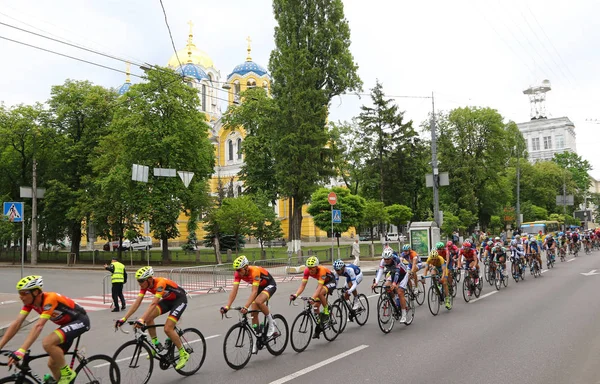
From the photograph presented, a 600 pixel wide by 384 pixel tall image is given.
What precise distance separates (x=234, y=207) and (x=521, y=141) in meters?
47.8

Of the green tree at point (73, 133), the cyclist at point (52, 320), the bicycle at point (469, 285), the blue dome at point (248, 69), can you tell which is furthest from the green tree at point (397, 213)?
the blue dome at point (248, 69)

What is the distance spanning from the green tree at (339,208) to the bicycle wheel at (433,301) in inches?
813

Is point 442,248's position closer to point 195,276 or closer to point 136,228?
point 195,276

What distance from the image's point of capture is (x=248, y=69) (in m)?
69.8

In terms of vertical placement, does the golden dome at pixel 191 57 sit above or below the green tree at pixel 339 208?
above

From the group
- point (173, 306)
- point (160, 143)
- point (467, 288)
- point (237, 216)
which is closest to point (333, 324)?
point (173, 306)

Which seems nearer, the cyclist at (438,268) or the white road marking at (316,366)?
the white road marking at (316,366)

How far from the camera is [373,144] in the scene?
50.8 metres

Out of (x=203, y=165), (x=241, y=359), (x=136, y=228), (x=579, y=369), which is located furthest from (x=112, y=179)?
(x=579, y=369)

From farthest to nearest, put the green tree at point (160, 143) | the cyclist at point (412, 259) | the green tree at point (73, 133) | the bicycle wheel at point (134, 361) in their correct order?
the green tree at point (73, 133), the green tree at point (160, 143), the cyclist at point (412, 259), the bicycle wheel at point (134, 361)

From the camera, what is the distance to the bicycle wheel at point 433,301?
11812 mm

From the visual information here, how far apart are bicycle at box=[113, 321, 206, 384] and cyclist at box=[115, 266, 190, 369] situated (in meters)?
0.11

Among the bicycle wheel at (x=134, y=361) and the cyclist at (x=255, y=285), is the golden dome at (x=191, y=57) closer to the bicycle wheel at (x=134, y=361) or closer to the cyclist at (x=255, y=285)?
the cyclist at (x=255, y=285)

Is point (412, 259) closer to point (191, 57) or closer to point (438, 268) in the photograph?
point (438, 268)
